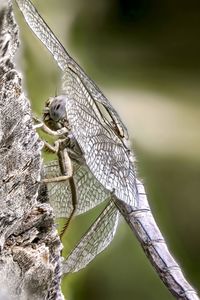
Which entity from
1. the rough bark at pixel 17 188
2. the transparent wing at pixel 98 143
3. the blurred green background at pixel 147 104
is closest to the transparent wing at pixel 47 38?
the transparent wing at pixel 98 143

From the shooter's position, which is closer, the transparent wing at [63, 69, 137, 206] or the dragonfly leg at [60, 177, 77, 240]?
the transparent wing at [63, 69, 137, 206]

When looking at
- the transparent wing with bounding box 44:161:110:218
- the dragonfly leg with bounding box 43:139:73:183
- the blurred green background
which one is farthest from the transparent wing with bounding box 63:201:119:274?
the blurred green background

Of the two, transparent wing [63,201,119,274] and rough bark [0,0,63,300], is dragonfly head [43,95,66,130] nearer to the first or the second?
transparent wing [63,201,119,274]

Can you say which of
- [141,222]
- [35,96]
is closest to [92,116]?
[141,222]

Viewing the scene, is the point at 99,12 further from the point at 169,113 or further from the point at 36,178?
the point at 36,178

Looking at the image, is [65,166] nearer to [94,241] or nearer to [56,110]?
[56,110]

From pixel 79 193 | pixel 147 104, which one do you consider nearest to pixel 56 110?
pixel 79 193
